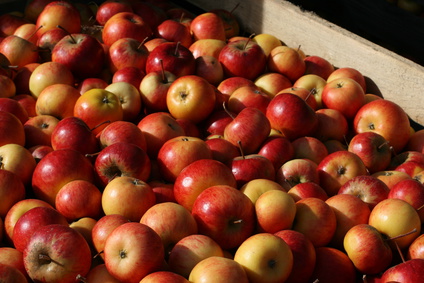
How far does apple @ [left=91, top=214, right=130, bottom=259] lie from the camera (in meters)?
2.41

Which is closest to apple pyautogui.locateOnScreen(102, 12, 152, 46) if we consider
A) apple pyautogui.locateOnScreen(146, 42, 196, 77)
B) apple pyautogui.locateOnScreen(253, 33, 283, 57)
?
apple pyautogui.locateOnScreen(146, 42, 196, 77)

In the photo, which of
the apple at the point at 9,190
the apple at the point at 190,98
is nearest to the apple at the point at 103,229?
the apple at the point at 9,190

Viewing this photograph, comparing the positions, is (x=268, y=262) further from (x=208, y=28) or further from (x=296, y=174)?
(x=208, y=28)

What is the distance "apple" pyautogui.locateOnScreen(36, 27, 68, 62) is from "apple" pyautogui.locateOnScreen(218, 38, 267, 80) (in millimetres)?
1226

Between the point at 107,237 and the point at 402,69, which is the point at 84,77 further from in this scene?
the point at 402,69

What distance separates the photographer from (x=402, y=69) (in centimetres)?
371

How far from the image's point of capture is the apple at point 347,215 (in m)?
2.68

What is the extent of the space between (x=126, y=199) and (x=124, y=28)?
6.45 feet

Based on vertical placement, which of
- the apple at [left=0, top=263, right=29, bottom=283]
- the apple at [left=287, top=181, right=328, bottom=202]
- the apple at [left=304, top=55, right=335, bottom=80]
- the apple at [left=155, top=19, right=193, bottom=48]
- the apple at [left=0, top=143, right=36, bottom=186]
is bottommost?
the apple at [left=0, top=143, right=36, bottom=186]

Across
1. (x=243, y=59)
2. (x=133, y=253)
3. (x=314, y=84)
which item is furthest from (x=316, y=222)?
(x=243, y=59)

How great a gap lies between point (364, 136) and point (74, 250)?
1.93 meters

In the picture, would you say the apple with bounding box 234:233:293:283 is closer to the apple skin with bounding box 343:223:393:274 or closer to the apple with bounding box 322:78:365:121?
the apple skin with bounding box 343:223:393:274

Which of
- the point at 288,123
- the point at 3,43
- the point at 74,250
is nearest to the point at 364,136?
the point at 288,123

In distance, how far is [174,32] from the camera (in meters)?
4.38
